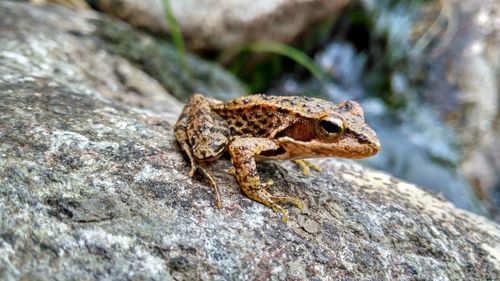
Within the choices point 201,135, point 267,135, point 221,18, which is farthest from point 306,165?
point 221,18

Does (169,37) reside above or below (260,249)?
above

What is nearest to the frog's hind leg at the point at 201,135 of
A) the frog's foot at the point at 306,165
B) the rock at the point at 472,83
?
the frog's foot at the point at 306,165

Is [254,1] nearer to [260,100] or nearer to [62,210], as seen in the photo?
[260,100]

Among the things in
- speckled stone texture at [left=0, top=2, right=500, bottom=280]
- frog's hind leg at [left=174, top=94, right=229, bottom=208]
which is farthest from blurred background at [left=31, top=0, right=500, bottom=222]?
speckled stone texture at [left=0, top=2, right=500, bottom=280]

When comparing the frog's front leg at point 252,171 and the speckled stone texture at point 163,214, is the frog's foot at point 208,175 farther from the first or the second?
the frog's front leg at point 252,171

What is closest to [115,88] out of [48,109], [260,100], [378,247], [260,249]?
[48,109]

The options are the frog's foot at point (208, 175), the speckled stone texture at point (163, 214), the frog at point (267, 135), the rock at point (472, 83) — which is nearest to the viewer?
the speckled stone texture at point (163, 214)
